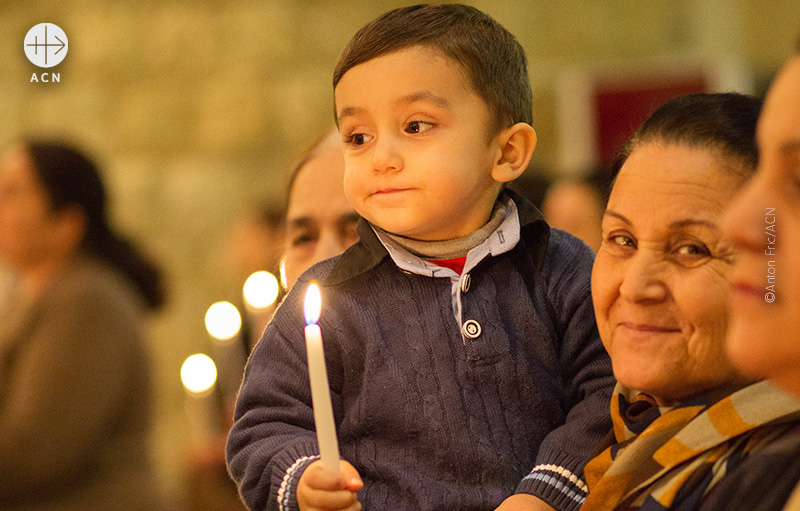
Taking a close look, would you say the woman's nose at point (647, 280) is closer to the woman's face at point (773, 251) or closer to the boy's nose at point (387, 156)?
the woman's face at point (773, 251)

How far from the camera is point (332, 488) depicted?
3.27 feet

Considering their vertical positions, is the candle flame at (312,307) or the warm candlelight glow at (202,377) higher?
the candle flame at (312,307)

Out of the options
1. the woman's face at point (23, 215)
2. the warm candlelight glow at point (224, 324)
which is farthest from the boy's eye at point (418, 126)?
the woman's face at point (23, 215)

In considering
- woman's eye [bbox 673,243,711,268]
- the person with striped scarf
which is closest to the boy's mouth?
woman's eye [bbox 673,243,711,268]

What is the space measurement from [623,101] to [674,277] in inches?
179

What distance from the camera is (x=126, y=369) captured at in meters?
3.04

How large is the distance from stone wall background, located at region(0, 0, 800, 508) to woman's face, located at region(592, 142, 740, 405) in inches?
185

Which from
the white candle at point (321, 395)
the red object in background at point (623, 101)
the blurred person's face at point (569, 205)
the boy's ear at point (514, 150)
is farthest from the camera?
the red object in background at point (623, 101)

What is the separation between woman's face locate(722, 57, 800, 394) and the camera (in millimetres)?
743

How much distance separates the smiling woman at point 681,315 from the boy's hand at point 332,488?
11.9 inches

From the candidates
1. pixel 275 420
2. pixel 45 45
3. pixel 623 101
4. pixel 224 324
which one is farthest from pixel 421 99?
pixel 623 101

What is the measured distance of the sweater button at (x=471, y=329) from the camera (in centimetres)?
124

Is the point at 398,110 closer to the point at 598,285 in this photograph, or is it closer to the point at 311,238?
the point at 598,285

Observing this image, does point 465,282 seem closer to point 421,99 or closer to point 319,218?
point 421,99
